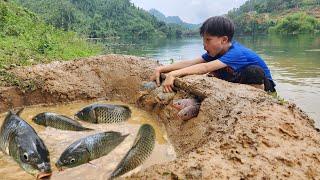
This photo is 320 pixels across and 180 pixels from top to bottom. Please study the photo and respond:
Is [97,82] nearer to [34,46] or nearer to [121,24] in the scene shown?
[34,46]

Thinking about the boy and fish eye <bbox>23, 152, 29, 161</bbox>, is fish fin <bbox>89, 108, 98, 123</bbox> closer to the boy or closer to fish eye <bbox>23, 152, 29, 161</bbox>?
the boy

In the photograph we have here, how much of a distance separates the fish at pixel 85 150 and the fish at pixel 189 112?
96 centimetres

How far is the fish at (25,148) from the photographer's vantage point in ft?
9.38

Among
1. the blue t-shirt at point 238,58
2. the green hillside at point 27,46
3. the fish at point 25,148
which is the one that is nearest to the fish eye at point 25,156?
the fish at point 25,148

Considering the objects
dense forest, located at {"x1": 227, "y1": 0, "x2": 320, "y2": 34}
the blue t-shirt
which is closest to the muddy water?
the blue t-shirt

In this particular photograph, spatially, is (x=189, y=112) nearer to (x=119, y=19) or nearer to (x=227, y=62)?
(x=227, y=62)

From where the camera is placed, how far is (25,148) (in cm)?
301

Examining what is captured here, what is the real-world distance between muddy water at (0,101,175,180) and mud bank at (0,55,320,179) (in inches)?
5.9

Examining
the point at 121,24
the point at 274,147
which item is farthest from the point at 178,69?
the point at 121,24

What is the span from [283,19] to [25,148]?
7600 cm

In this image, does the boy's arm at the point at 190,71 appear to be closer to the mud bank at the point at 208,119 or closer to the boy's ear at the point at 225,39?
the mud bank at the point at 208,119

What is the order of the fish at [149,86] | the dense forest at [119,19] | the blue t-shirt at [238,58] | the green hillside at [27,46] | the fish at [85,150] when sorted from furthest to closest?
the dense forest at [119,19] < the green hillside at [27,46] < the fish at [149,86] < the blue t-shirt at [238,58] < the fish at [85,150]

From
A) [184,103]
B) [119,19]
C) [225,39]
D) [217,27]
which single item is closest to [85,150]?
[184,103]

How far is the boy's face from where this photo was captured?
15.5 ft
